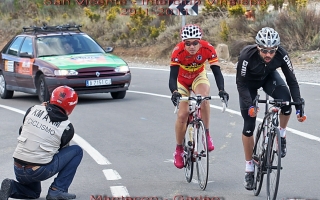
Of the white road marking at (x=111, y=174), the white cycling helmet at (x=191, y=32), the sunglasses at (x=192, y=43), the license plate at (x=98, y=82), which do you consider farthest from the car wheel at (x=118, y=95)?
Result: the white cycling helmet at (x=191, y=32)

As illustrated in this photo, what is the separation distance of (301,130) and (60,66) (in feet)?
20.4

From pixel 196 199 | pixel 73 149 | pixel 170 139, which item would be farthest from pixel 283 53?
pixel 170 139

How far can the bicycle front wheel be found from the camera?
27.1 ft

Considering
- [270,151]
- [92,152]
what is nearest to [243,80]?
[270,151]

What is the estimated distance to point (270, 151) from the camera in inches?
289

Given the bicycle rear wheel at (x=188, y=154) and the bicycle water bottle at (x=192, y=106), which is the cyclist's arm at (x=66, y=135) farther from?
the bicycle water bottle at (x=192, y=106)

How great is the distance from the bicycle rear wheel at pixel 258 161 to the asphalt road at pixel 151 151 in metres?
0.13

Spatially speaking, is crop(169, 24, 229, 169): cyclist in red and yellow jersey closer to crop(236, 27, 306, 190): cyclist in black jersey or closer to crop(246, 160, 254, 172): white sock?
crop(236, 27, 306, 190): cyclist in black jersey

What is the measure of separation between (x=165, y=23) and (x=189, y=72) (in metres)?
24.6

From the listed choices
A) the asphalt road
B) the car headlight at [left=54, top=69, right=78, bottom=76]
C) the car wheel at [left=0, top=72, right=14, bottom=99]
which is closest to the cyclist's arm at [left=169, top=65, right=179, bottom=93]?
the asphalt road

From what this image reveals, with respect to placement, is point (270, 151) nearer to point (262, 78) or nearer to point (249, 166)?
point (249, 166)

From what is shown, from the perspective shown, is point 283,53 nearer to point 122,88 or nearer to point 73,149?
point 73,149

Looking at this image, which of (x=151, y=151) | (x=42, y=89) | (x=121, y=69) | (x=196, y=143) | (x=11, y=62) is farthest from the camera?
(x=11, y=62)

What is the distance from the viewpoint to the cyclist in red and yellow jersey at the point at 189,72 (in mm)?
8703
